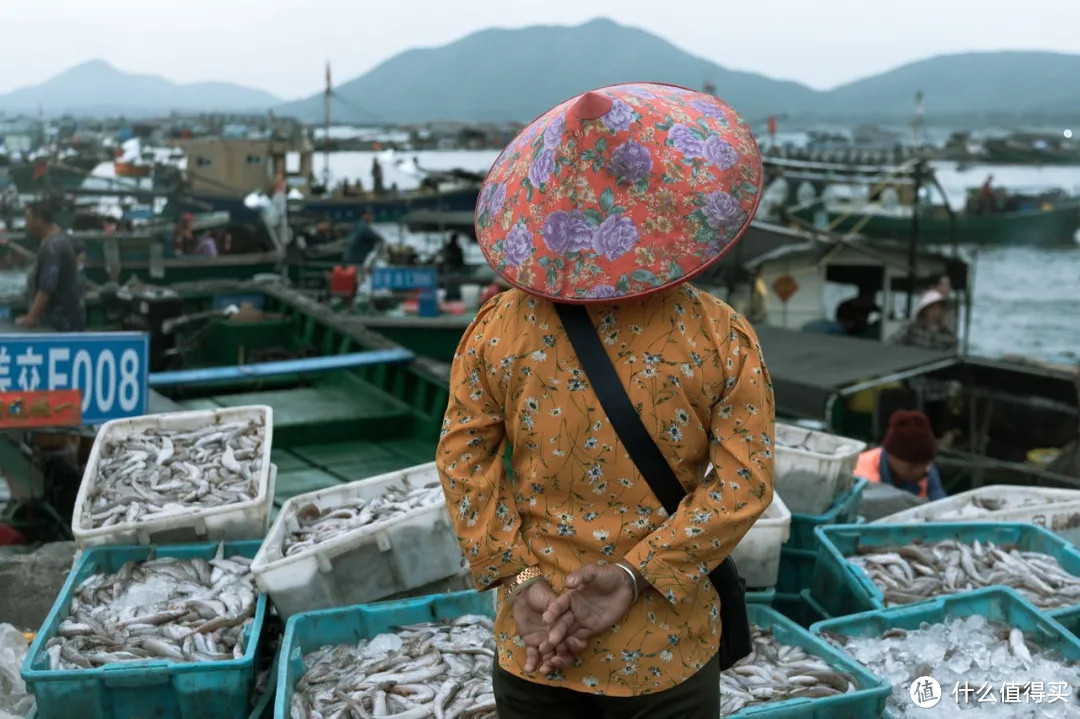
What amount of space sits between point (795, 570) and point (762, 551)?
76 centimetres

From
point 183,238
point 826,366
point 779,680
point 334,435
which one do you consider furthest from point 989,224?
point 779,680

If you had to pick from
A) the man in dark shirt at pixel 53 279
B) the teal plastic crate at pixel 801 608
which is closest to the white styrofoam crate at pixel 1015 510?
the teal plastic crate at pixel 801 608

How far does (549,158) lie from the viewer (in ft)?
6.61

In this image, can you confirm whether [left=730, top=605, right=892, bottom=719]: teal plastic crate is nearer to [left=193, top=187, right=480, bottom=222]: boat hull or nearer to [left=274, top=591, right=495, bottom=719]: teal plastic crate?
[left=274, top=591, right=495, bottom=719]: teal plastic crate

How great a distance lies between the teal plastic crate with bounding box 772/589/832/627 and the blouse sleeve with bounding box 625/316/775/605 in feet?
A: 8.40

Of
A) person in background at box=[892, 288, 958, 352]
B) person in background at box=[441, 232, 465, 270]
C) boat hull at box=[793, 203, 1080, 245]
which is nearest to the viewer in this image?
person in background at box=[892, 288, 958, 352]

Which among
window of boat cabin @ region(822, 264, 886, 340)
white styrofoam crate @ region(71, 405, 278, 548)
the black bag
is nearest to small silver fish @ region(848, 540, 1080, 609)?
the black bag

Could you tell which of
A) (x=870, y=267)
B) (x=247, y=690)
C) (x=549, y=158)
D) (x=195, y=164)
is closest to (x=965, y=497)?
(x=247, y=690)

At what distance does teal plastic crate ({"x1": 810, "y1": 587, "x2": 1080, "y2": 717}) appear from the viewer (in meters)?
3.57

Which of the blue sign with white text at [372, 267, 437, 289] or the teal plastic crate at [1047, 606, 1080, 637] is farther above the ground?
the blue sign with white text at [372, 267, 437, 289]

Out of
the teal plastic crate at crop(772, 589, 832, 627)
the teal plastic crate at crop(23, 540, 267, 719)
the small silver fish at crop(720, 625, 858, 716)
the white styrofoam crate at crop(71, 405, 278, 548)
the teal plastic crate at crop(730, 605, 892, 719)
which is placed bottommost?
the teal plastic crate at crop(772, 589, 832, 627)

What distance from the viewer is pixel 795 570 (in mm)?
4641

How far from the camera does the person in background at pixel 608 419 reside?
1.93 m

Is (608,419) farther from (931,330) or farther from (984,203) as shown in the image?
(984,203)
